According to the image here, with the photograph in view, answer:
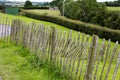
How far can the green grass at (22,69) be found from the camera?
784 centimetres

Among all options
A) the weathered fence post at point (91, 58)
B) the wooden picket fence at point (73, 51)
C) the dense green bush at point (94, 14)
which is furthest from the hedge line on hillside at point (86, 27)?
the weathered fence post at point (91, 58)

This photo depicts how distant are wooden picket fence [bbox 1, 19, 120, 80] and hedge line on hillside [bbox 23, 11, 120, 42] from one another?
14.2 meters

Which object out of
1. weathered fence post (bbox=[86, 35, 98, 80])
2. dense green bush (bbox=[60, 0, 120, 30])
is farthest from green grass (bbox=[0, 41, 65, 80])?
dense green bush (bbox=[60, 0, 120, 30])

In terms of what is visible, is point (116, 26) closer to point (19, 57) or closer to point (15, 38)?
point (15, 38)

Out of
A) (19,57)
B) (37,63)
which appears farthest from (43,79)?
(19,57)

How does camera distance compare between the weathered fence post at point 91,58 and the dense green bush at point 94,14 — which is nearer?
the weathered fence post at point 91,58

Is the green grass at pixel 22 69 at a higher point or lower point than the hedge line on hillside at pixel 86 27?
higher

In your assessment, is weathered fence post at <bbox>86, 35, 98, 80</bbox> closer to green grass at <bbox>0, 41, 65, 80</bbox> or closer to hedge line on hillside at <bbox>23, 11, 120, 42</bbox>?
green grass at <bbox>0, 41, 65, 80</bbox>

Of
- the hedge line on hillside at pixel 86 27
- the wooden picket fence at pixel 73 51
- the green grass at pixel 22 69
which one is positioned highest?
the wooden picket fence at pixel 73 51

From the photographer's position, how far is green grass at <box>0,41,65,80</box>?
25.7 ft

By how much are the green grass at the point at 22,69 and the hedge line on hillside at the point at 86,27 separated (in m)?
14.8

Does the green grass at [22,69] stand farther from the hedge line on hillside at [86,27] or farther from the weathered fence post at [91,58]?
the hedge line on hillside at [86,27]

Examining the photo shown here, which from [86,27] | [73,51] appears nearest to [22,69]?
[73,51]

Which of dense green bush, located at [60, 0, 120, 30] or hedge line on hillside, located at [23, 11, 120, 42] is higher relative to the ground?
dense green bush, located at [60, 0, 120, 30]
